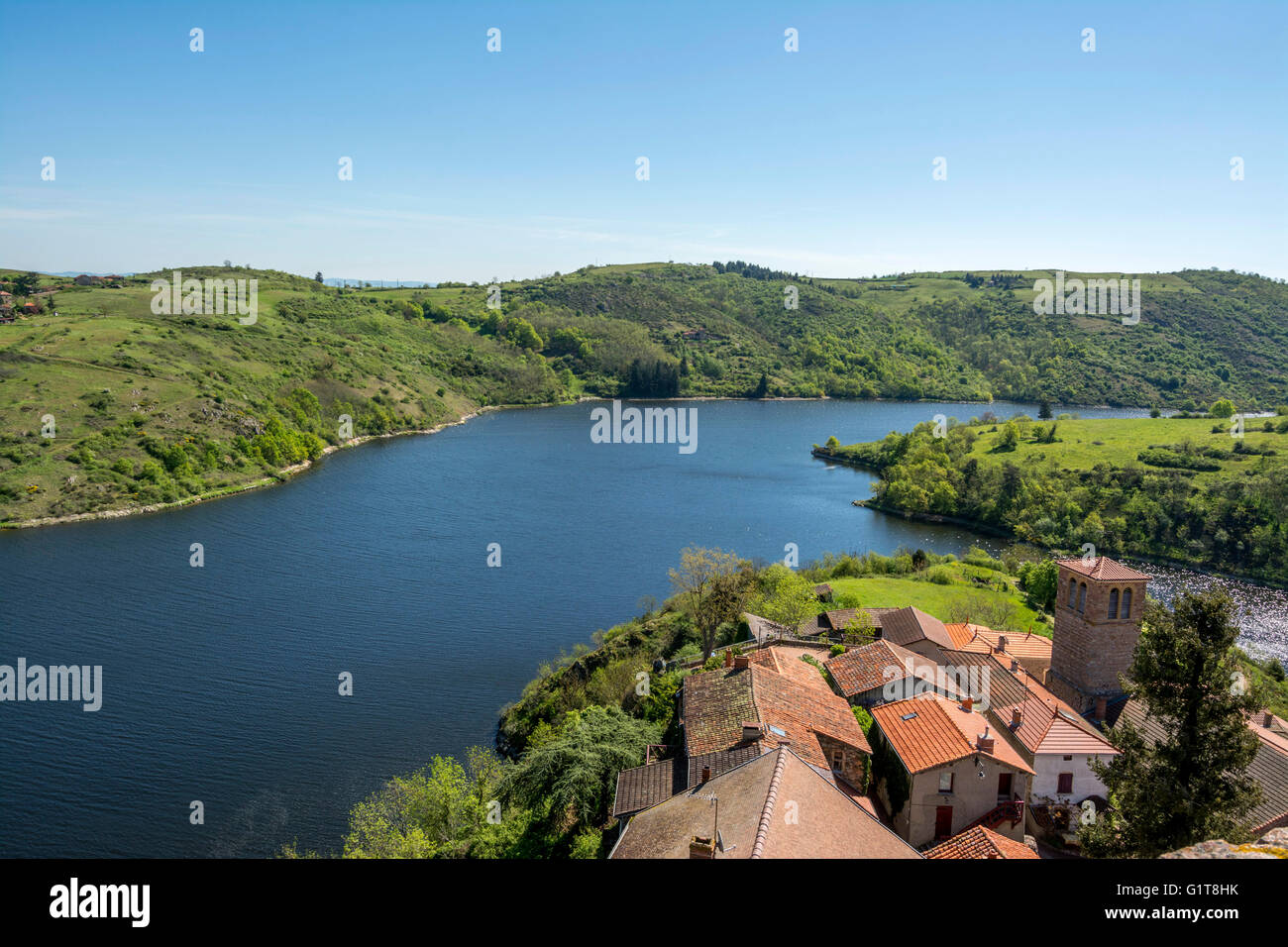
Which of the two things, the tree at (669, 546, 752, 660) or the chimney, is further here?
the tree at (669, 546, 752, 660)

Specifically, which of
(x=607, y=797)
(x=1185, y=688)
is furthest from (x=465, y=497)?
(x=1185, y=688)

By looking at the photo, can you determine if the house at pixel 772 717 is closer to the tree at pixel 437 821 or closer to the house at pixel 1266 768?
the tree at pixel 437 821

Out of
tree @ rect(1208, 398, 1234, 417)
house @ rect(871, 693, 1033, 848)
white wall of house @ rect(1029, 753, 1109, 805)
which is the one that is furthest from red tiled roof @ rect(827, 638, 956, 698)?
tree @ rect(1208, 398, 1234, 417)

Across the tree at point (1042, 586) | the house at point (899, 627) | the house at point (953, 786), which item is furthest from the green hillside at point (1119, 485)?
the house at point (953, 786)

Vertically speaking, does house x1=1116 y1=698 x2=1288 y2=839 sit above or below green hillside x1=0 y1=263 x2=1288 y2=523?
below

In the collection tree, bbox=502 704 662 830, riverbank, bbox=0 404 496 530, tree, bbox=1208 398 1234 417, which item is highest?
tree, bbox=1208 398 1234 417

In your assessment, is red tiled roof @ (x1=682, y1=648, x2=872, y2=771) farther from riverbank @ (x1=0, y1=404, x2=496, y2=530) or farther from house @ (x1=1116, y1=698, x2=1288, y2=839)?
riverbank @ (x1=0, y1=404, x2=496, y2=530)

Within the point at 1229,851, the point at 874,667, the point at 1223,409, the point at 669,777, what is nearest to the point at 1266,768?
the point at 874,667

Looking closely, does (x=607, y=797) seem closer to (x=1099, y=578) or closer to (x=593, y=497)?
(x=1099, y=578)
